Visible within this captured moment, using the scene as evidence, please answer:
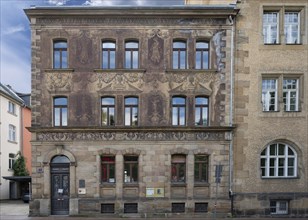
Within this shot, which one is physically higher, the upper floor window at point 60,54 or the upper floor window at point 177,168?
the upper floor window at point 60,54

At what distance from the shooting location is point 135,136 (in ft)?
57.2

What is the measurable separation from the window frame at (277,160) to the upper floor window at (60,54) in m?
14.6

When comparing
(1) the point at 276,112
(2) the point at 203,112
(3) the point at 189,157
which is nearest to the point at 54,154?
(3) the point at 189,157

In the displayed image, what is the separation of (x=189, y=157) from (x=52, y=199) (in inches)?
369

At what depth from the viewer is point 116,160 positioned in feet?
57.2

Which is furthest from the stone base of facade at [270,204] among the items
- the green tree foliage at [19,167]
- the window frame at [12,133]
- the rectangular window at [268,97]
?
the window frame at [12,133]

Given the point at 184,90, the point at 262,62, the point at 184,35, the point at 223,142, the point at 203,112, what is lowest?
the point at 223,142

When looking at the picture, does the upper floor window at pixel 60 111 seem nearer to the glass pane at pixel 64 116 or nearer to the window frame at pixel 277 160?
the glass pane at pixel 64 116

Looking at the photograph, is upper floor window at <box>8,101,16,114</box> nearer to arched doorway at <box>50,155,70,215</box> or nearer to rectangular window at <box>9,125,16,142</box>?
rectangular window at <box>9,125,16,142</box>

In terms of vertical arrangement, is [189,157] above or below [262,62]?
below

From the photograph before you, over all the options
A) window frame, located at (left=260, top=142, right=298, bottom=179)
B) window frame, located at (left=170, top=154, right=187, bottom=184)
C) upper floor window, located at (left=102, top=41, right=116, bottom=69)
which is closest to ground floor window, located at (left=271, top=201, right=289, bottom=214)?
window frame, located at (left=260, top=142, right=298, bottom=179)

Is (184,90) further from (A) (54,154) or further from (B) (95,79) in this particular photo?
(A) (54,154)

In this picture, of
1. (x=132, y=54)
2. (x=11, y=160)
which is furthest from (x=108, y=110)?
(x=11, y=160)

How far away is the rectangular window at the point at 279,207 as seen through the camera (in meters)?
17.6
